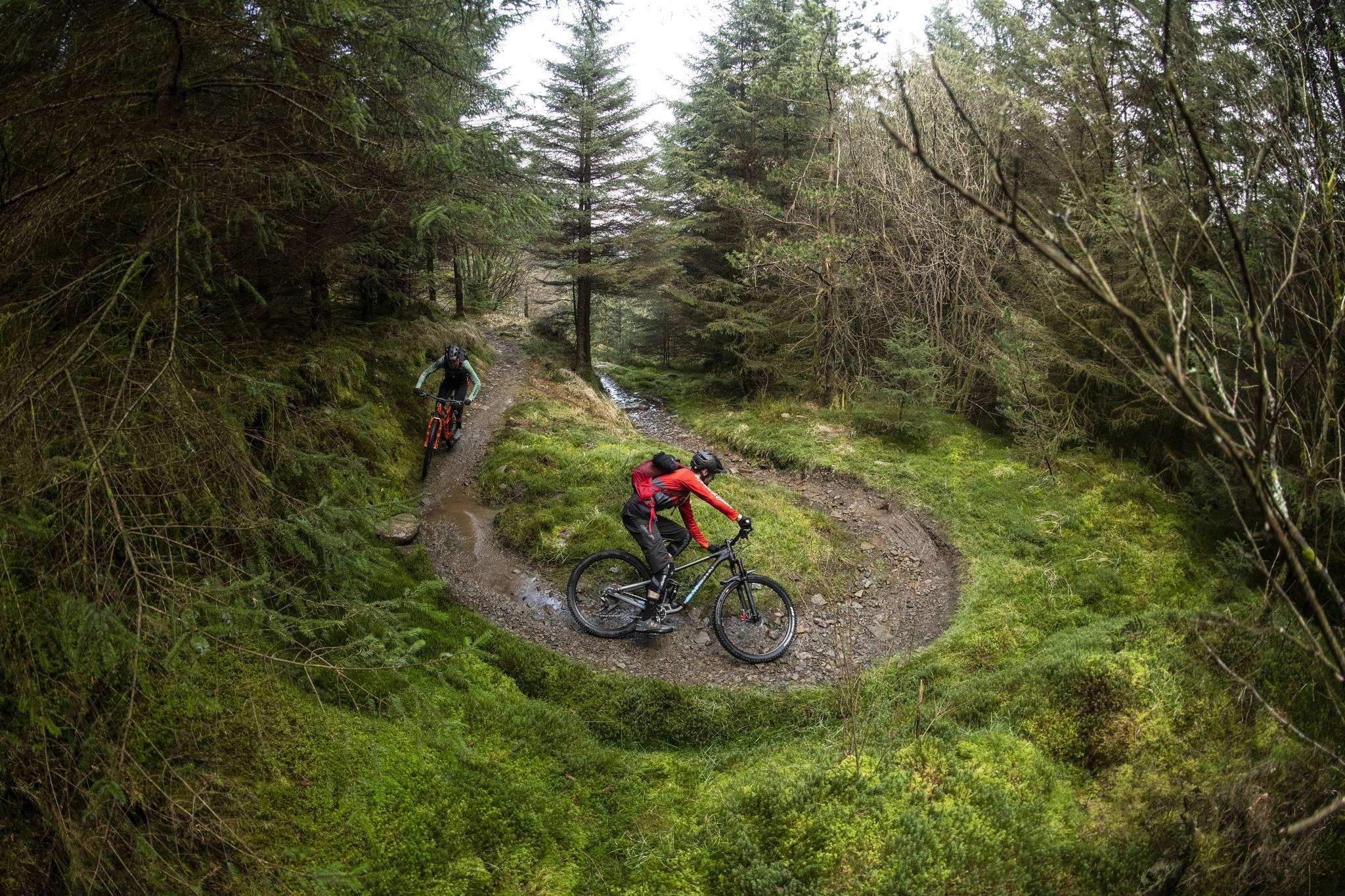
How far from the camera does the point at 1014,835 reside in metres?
4.75

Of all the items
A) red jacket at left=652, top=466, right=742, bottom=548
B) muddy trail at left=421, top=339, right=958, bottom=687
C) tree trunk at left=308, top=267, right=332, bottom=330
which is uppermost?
tree trunk at left=308, top=267, right=332, bottom=330

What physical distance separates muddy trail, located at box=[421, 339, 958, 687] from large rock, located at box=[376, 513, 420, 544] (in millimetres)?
337

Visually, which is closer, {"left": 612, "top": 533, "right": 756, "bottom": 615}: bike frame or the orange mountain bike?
{"left": 612, "top": 533, "right": 756, "bottom": 615}: bike frame

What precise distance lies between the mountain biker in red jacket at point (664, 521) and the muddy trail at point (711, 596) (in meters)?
0.48

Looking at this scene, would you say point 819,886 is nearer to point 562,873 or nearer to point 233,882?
point 562,873

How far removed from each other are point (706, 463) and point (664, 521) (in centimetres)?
92

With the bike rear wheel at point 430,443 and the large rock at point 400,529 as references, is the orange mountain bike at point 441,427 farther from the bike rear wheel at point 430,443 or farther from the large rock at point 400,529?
the large rock at point 400,529

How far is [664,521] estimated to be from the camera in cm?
805

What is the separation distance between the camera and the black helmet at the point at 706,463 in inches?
303

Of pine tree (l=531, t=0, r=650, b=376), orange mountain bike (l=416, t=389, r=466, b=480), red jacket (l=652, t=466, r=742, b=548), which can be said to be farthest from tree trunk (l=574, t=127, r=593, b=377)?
red jacket (l=652, t=466, r=742, b=548)

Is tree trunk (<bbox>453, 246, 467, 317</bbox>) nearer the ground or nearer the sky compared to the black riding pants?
nearer the sky

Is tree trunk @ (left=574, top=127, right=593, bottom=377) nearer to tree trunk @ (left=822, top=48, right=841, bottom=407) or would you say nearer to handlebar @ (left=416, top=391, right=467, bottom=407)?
tree trunk @ (left=822, top=48, right=841, bottom=407)

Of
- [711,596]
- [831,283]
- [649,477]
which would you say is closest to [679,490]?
[649,477]

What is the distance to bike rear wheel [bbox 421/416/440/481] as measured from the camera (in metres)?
10.9
